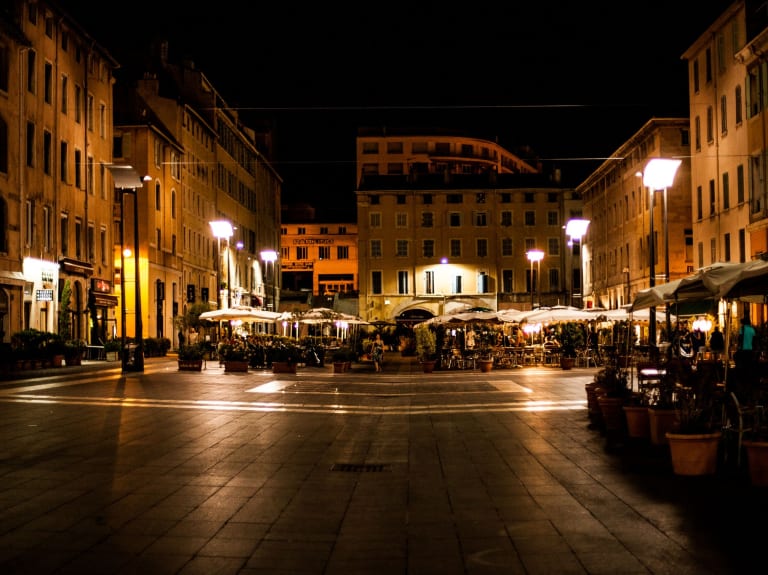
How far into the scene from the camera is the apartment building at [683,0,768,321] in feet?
126

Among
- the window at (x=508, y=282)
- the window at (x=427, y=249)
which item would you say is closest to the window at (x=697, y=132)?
the window at (x=508, y=282)

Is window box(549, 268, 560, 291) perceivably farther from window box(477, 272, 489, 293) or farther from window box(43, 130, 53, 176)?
window box(43, 130, 53, 176)

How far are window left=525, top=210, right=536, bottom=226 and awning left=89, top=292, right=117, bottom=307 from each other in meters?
45.4

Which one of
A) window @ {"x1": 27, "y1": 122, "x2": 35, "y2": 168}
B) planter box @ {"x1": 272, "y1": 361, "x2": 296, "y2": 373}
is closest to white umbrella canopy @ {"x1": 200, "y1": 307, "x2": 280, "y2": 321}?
planter box @ {"x1": 272, "y1": 361, "x2": 296, "y2": 373}

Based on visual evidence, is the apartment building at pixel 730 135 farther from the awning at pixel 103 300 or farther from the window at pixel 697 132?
the awning at pixel 103 300

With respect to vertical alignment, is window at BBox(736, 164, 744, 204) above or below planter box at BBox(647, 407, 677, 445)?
above

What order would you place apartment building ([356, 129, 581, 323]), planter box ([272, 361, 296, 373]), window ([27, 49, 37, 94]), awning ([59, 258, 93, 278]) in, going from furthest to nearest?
apartment building ([356, 129, 581, 323]) → awning ([59, 258, 93, 278]) → window ([27, 49, 37, 94]) → planter box ([272, 361, 296, 373])

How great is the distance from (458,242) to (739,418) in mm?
76033

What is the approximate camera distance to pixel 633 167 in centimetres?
6259

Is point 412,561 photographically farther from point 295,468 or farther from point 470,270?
point 470,270

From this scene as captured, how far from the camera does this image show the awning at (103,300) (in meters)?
47.8

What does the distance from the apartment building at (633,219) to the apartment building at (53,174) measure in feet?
85.0

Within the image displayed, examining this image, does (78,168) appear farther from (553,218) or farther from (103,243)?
(553,218)

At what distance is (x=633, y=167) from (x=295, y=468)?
55.3 meters
